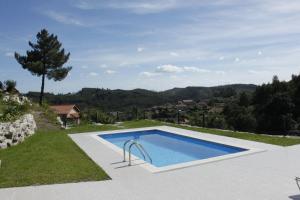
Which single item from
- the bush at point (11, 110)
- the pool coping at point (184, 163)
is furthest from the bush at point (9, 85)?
the pool coping at point (184, 163)

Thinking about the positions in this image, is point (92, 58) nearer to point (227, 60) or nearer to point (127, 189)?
point (227, 60)

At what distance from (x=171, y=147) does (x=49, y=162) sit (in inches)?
218

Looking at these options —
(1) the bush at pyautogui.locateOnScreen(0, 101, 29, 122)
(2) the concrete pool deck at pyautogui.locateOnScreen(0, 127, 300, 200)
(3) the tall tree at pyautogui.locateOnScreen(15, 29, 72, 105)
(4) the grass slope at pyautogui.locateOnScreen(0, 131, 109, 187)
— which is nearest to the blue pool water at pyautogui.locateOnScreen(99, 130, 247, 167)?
(2) the concrete pool deck at pyautogui.locateOnScreen(0, 127, 300, 200)

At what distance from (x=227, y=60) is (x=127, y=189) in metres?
23.4

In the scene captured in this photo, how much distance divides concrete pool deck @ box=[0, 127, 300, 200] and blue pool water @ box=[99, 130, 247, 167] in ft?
7.44

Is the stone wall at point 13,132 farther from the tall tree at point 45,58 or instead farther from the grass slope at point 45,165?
the tall tree at point 45,58

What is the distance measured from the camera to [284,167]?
7.97 m

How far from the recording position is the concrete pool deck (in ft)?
20.3

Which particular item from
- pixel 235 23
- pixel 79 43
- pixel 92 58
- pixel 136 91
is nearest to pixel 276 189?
pixel 235 23

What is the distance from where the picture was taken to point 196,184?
6.85m

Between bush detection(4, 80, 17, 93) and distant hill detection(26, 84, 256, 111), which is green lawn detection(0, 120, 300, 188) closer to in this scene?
bush detection(4, 80, 17, 93)

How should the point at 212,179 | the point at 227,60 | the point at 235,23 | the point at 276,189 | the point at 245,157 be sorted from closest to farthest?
the point at 276,189, the point at 212,179, the point at 245,157, the point at 235,23, the point at 227,60

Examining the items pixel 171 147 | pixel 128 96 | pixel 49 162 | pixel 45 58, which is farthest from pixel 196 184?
pixel 128 96

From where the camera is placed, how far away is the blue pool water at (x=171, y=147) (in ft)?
36.9
